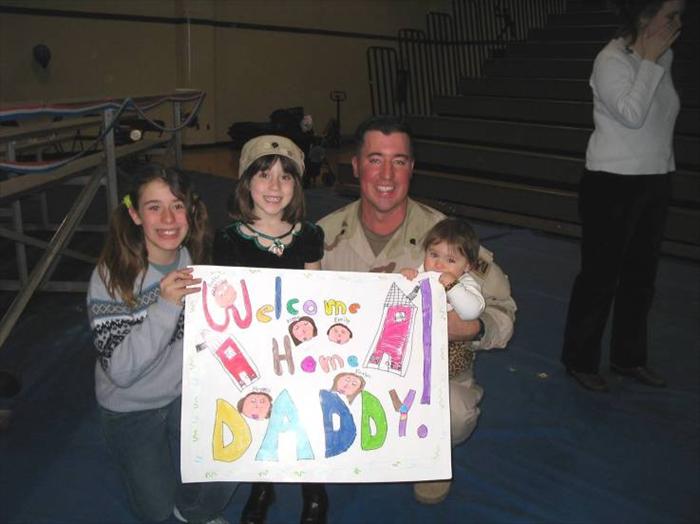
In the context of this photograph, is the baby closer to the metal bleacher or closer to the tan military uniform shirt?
the tan military uniform shirt

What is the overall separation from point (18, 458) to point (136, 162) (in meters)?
7.41

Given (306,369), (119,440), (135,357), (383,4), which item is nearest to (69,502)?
(119,440)

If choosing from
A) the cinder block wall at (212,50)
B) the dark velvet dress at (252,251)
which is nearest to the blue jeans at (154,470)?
the dark velvet dress at (252,251)

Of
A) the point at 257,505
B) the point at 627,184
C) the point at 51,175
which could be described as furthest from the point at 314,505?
the point at 51,175

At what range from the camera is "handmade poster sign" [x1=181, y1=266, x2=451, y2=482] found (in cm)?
177

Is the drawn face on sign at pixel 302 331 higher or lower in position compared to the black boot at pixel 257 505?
higher

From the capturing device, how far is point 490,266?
2.30m

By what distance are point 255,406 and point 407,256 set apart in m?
0.81

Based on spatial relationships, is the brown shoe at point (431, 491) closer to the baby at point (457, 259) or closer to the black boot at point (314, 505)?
the black boot at point (314, 505)

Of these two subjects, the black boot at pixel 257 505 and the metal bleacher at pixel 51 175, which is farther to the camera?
the metal bleacher at pixel 51 175

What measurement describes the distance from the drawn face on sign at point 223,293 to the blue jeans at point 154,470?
1.75 feet

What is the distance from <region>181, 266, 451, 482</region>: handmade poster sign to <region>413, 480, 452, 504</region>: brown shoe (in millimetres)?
522

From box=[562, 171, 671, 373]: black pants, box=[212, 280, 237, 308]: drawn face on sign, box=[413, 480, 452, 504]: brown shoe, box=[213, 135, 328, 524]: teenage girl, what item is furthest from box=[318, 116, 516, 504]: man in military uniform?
box=[562, 171, 671, 373]: black pants

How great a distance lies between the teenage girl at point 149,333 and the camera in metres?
1.86
